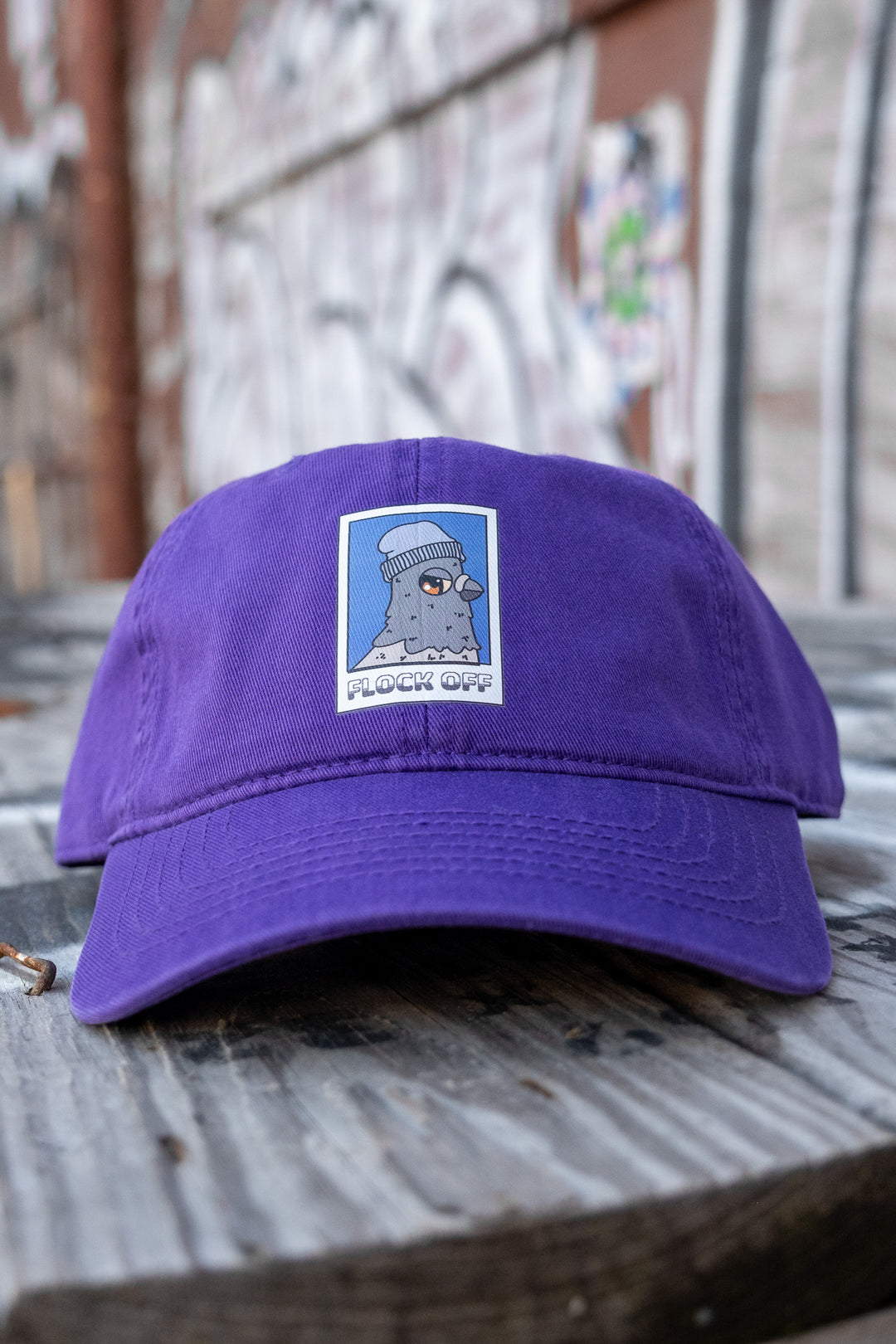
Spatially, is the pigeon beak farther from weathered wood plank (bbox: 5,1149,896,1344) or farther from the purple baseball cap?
weathered wood plank (bbox: 5,1149,896,1344)

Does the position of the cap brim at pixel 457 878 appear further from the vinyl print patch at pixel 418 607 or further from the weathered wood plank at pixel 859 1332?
the weathered wood plank at pixel 859 1332

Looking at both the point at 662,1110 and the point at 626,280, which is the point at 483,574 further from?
the point at 626,280

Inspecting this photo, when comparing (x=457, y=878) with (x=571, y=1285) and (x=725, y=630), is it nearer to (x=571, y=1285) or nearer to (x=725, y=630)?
(x=571, y=1285)

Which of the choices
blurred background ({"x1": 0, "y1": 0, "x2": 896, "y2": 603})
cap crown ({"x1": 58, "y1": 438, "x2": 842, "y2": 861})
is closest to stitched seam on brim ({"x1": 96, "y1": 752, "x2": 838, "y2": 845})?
cap crown ({"x1": 58, "y1": 438, "x2": 842, "y2": 861})

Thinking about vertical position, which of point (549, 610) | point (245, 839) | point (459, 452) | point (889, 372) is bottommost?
point (245, 839)

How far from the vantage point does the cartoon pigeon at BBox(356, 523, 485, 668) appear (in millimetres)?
763

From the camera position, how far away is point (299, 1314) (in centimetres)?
43

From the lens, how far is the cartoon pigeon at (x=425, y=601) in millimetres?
763

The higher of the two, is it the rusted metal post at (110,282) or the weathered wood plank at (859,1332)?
the rusted metal post at (110,282)

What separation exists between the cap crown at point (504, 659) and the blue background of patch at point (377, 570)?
0.04 feet

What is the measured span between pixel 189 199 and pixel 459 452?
6.01m

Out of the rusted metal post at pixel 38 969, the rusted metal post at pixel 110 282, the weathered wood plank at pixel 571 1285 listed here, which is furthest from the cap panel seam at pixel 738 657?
the rusted metal post at pixel 110 282

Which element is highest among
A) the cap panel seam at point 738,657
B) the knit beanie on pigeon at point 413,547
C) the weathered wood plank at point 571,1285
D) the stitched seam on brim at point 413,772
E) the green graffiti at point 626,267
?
the green graffiti at point 626,267

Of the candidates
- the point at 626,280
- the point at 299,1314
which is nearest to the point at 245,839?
the point at 299,1314
